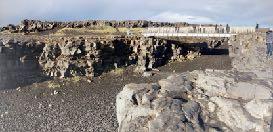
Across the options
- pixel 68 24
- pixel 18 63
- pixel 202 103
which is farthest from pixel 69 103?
pixel 68 24

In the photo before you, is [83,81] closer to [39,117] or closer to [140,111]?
[39,117]

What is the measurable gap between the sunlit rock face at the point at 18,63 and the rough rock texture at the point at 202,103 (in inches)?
896

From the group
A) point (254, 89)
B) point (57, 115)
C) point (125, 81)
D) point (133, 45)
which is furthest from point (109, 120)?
point (133, 45)

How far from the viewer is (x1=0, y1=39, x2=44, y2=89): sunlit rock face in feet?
163

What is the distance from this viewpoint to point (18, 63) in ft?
168

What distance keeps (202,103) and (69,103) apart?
61.0 feet

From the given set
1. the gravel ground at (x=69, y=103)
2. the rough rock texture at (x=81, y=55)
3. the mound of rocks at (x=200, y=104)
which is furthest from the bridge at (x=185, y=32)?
the mound of rocks at (x=200, y=104)

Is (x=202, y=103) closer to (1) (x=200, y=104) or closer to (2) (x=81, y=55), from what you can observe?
(1) (x=200, y=104)

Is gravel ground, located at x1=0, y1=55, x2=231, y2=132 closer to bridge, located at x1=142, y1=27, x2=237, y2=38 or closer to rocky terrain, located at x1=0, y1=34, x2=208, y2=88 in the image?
rocky terrain, located at x1=0, y1=34, x2=208, y2=88

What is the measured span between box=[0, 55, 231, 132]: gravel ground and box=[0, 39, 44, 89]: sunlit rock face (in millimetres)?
1563

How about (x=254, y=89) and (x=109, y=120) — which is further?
(x=109, y=120)

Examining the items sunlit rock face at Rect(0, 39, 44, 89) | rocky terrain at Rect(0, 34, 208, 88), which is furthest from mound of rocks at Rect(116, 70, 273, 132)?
rocky terrain at Rect(0, 34, 208, 88)

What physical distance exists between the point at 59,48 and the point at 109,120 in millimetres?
15474

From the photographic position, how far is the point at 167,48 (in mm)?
55938
